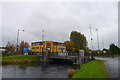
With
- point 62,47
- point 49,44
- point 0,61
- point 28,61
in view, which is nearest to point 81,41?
point 62,47

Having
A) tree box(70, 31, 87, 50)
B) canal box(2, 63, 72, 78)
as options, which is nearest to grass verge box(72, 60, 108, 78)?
canal box(2, 63, 72, 78)

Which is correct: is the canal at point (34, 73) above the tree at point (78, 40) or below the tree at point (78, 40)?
below

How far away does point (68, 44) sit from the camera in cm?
7956

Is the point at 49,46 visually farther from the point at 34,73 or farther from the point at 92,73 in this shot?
the point at 92,73

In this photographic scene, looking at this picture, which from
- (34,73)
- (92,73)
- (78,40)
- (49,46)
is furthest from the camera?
(78,40)

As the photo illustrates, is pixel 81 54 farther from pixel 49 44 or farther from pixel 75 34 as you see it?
pixel 75 34

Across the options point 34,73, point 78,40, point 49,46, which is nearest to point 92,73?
point 34,73

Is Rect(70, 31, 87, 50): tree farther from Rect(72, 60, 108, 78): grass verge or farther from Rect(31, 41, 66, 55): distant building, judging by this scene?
Rect(72, 60, 108, 78): grass verge

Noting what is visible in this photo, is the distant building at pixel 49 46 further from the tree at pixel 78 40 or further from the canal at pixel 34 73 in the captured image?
the canal at pixel 34 73

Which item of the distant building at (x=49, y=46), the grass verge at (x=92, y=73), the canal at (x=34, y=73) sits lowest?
the canal at (x=34, y=73)

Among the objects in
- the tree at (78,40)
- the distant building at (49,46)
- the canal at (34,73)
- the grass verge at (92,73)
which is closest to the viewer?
the grass verge at (92,73)

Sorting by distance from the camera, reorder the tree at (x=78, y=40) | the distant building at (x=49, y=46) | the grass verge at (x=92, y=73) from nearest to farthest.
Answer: the grass verge at (x=92, y=73) < the distant building at (x=49, y=46) < the tree at (x=78, y=40)

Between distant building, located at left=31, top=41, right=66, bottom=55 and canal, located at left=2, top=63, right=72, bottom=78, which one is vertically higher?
distant building, located at left=31, top=41, right=66, bottom=55

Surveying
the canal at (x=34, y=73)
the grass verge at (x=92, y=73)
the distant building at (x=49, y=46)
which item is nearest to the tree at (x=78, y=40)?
the distant building at (x=49, y=46)
